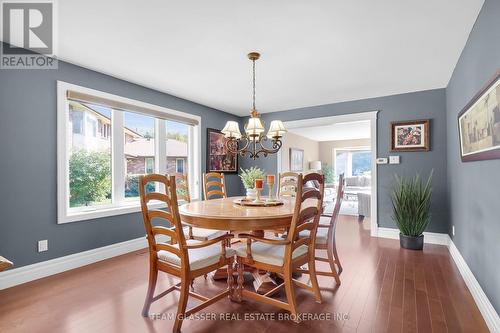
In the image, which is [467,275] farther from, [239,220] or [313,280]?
[239,220]

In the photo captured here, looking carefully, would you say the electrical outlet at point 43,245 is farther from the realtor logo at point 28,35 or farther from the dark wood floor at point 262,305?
the realtor logo at point 28,35

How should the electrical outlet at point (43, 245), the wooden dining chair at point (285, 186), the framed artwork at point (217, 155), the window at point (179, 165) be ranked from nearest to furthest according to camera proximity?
the electrical outlet at point (43, 245) < the wooden dining chair at point (285, 186) < the window at point (179, 165) < the framed artwork at point (217, 155)

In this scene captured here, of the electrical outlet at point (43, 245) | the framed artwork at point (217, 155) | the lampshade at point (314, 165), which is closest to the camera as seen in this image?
the electrical outlet at point (43, 245)

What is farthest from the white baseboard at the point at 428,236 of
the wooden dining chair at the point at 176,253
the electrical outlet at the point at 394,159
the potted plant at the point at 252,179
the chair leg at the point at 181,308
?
the chair leg at the point at 181,308

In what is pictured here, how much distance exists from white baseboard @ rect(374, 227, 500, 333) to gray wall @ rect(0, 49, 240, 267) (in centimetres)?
383

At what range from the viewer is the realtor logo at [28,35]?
2.06 m

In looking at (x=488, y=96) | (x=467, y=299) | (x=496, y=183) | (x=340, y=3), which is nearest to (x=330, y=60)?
(x=340, y=3)

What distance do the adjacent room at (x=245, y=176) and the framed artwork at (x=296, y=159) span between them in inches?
151

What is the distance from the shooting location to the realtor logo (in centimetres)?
206

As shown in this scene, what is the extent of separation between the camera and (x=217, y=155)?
524 centimetres

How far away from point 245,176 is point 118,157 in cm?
177

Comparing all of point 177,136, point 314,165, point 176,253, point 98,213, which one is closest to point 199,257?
point 176,253

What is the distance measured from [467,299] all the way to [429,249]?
5.14 feet

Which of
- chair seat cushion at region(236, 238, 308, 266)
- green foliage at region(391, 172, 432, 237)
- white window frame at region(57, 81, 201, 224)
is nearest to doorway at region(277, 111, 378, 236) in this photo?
green foliage at region(391, 172, 432, 237)
